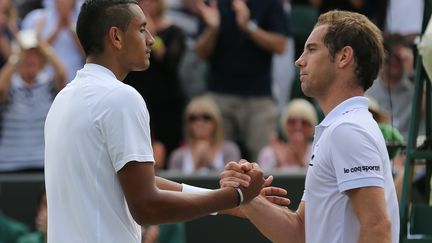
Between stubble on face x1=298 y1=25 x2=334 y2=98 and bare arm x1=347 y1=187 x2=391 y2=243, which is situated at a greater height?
stubble on face x1=298 y1=25 x2=334 y2=98

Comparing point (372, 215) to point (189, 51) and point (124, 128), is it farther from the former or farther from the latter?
point (189, 51)

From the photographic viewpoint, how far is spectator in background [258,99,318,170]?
1008 cm

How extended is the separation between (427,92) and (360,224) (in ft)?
6.14

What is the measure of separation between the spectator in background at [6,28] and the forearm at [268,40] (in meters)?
2.35

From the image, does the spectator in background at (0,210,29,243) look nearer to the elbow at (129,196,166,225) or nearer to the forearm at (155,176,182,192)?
the forearm at (155,176,182,192)

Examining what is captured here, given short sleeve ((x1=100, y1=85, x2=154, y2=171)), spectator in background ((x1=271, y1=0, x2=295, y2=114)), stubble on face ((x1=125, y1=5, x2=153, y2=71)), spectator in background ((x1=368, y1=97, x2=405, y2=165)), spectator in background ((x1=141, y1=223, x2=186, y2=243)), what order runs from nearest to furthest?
short sleeve ((x1=100, y1=85, x2=154, y2=171)) → stubble on face ((x1=125, y1=5, x2=153, y2=71)) → spectator in background ((x1=368, y1=97, x2=405, y2=165)) → spectator in background ((x1=141, y1=223, x2=186, y2=243)) → spectator in background ((x1=271, y1=0, x2=295, y2=114))

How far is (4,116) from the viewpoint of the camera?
10547mm

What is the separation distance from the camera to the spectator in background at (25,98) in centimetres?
1034

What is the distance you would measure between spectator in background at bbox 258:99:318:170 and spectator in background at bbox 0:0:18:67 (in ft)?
9.00

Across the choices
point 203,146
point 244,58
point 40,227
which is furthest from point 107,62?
point 244,58

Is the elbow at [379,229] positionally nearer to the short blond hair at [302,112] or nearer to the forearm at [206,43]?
the short blond hair at [302,112]

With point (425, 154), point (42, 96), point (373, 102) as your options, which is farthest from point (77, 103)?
point (42, 96)

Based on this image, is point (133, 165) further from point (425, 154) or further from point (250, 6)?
point (250, 6)

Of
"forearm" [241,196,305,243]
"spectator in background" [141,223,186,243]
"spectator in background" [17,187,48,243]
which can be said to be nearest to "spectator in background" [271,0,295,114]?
"spectator in background" [141,223,186,243]
